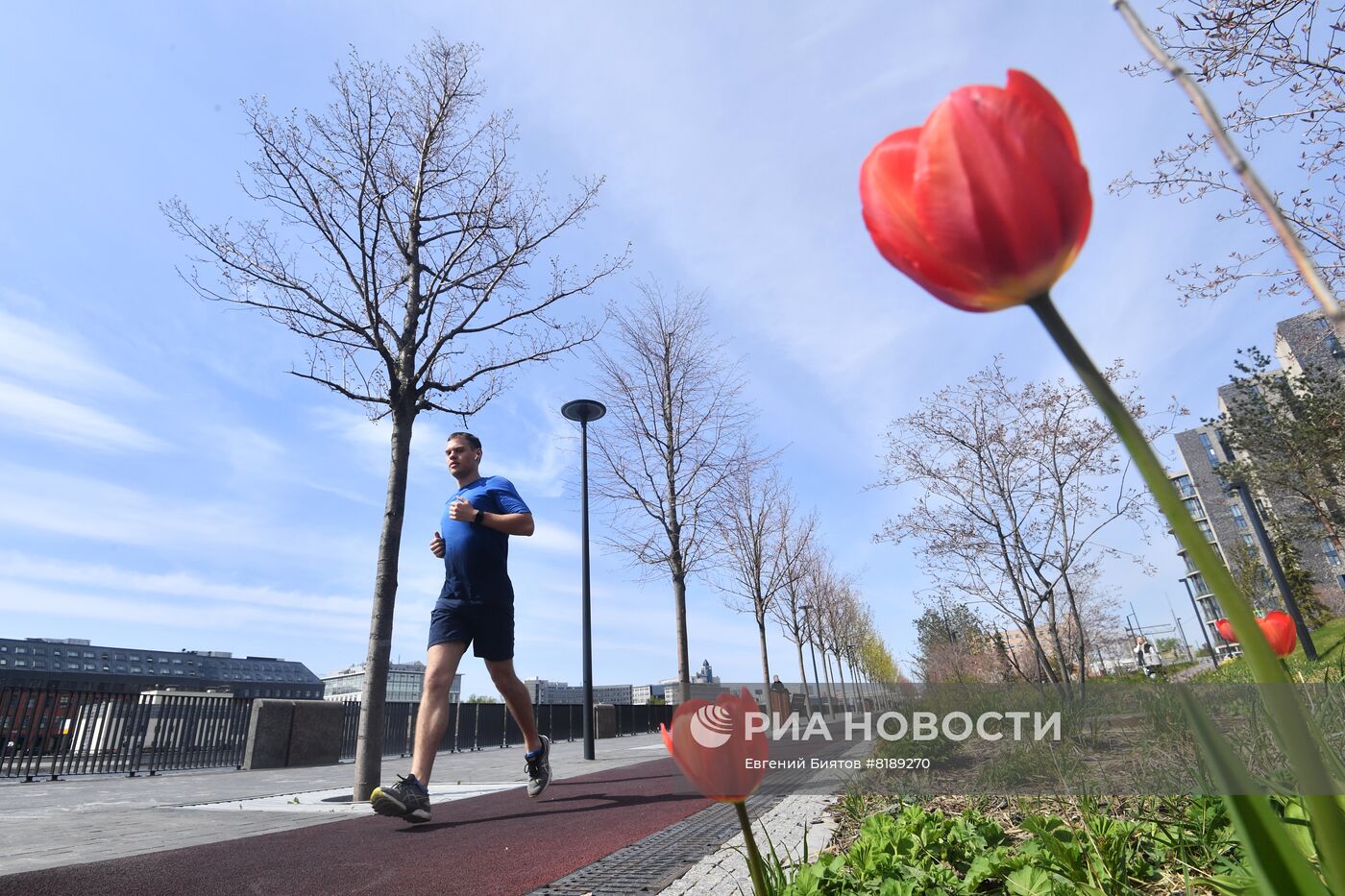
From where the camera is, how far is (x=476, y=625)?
169 inches

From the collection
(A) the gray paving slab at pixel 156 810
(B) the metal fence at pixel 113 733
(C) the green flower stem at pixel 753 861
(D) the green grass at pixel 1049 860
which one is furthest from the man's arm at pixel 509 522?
(B) the metal fence at pixel 113 733

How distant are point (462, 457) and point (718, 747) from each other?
4063 mm

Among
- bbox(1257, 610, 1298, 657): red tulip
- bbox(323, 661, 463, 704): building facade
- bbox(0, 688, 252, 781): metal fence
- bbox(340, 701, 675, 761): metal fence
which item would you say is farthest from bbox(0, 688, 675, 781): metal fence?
bbox(323, 661, 463, 704): building facade

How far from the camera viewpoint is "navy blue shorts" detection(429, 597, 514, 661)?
167 inches

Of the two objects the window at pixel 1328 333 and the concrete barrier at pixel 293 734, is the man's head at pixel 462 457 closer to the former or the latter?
the window at pixel 1328 333

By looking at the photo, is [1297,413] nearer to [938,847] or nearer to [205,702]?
[938,847]

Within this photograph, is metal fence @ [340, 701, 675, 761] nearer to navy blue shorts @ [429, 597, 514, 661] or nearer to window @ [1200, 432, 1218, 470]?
navy blue shorts @ [429, 597, 514, 661]

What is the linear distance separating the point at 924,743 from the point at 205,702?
38.0 ft

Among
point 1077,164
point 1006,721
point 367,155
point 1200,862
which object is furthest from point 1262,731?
point 367,155

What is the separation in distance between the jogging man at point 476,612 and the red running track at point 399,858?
1.26ft

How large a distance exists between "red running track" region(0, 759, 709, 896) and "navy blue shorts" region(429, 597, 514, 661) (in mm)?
990

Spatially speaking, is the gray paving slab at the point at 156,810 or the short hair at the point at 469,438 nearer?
the gray paving slab at the point at 156,810

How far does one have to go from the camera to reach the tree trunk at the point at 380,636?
5.52 metres

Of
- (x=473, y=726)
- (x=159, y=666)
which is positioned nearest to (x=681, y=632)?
(x=473, y=726)
